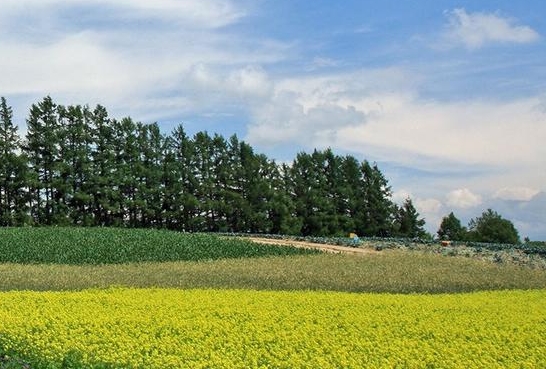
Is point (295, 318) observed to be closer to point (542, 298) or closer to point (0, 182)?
point (542, 298)

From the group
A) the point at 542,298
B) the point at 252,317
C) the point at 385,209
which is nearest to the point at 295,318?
the point at 252,317

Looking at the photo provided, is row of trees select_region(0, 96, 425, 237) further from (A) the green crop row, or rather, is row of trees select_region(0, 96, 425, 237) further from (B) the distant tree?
(A) the green crop row

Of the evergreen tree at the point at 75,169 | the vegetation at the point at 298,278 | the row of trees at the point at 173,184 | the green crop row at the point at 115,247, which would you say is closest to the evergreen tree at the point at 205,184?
the row of trees at the point at 173,184

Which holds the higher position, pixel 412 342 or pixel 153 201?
pixel 153 201

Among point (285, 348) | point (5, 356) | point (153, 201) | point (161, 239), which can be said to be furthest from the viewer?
point (153, 201)

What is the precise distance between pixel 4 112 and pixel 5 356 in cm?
4848

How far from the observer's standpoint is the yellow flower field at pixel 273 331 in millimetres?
9539

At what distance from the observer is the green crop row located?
33.9 metres

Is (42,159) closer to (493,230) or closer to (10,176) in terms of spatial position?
(10,176)

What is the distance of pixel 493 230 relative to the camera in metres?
53.2

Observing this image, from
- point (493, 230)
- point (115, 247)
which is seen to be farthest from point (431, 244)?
point (115, 247)

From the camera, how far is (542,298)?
17.7 meters

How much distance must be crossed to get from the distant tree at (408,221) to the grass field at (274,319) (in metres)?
37.1

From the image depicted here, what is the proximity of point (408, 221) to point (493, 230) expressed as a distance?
1055 centimetres
